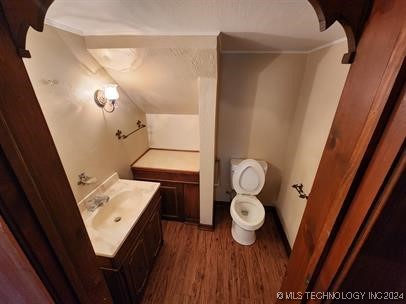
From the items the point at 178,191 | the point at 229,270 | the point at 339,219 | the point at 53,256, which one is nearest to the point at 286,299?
the point at 339,219

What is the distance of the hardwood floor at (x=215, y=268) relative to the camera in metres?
1.54

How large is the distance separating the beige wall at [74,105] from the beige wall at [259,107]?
1.23 meters

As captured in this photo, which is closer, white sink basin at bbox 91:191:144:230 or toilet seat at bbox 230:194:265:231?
white sink basin at bbox 91:191:144:230

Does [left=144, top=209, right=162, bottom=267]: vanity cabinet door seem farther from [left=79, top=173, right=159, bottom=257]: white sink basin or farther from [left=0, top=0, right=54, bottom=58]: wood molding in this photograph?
[left=0, top=0, right=54, bottom=58]: wood molding

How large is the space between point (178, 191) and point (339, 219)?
1770mm

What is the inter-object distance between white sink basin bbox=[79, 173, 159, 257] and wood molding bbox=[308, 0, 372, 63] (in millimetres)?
1429

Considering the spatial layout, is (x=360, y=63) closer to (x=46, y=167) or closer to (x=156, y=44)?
(x=46, y=167)

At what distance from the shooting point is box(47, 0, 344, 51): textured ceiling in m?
0.79

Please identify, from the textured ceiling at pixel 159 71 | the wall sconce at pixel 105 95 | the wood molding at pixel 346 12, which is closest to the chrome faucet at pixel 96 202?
the wall sconce at pixel 105 95

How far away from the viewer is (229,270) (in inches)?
68.4

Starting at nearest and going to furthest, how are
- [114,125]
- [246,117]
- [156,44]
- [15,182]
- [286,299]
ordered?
[15,182] < [286,299] < [156,44] < [114,125] < [246,117]

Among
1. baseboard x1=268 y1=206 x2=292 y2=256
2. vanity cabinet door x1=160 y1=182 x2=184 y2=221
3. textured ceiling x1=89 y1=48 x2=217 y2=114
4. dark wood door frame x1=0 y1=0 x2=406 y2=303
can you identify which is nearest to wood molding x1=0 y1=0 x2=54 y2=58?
dark wood door frame x1=0 y1=0 x2=406 y2=303

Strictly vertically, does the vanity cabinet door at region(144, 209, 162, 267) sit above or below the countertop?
below

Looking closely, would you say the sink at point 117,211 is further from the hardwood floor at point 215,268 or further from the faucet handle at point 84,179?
the hardwood floor at point 215,268
